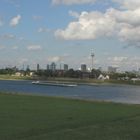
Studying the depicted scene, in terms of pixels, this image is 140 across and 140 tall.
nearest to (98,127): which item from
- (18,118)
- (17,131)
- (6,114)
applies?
(17,131)

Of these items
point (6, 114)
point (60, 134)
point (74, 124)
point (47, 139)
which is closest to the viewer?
point (47, 139)

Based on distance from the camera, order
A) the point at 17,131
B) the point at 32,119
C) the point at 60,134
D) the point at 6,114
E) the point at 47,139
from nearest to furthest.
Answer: the point at 47,139, the point at 60,134, the point at 17,131, the point at 32,119, the point at 6,114

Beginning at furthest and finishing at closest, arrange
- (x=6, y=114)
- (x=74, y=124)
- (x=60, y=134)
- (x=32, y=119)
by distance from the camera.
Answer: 1. (x=6, y=114)
2. (x=32, y=119)
3. (x=74, y=124)
4. (x=60, y=134)

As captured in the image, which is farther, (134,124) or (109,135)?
(134,124)

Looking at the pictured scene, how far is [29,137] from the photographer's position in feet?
47.0

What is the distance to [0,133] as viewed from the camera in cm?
1517

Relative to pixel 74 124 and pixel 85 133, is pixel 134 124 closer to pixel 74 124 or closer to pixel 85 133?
pixel 74 124

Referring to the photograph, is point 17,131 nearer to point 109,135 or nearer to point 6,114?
point 109,135

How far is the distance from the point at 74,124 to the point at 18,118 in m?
3.03

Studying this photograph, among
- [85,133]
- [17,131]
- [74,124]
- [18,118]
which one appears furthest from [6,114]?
[85,133]

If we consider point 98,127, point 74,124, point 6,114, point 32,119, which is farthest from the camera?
point 6,114

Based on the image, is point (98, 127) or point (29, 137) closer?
point (29, 137)

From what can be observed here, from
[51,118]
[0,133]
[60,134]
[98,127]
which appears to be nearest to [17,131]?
[0,133]

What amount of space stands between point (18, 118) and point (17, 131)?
4.34 meters
